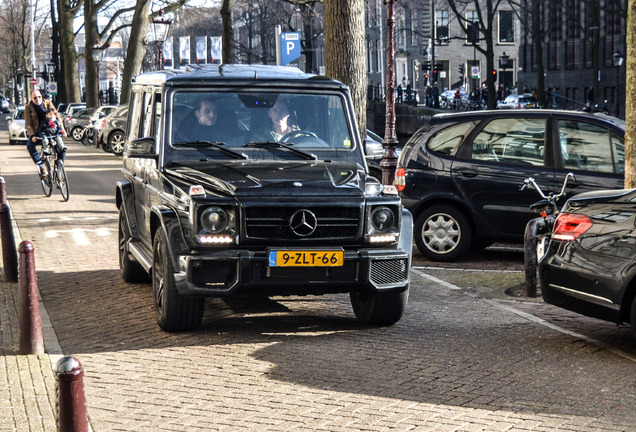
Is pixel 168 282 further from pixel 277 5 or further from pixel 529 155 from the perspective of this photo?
pixel 277 5

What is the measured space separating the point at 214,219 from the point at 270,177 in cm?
56

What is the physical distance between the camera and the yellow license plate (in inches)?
279

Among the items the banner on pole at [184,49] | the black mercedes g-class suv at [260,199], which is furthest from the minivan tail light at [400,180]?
the banner on pole at [184,49]

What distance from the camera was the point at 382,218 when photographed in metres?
7.35

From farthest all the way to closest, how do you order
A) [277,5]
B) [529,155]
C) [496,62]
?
[496,62] < [277,5] < [529,155]

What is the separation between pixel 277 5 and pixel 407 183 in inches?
1915

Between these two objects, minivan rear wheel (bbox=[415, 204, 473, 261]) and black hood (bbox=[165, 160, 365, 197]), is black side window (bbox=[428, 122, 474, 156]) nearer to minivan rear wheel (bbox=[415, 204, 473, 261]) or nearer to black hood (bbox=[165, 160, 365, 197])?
minivan rear wheel (bbox=[415, 204, 473, 261])

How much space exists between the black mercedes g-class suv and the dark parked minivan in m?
3.19

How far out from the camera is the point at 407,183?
11766mm

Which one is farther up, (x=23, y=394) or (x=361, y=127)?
(x=361, y=127)

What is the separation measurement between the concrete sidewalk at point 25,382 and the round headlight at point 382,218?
229cm

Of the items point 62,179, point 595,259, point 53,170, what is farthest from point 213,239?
point 53,170

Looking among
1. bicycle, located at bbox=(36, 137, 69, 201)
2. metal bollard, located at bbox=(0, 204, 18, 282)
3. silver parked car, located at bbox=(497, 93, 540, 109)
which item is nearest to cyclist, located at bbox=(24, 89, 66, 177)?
bicycle, located at bbox=(36, 137, 69, 201)

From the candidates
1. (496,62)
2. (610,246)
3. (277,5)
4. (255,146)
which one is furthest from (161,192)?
(496,62)
